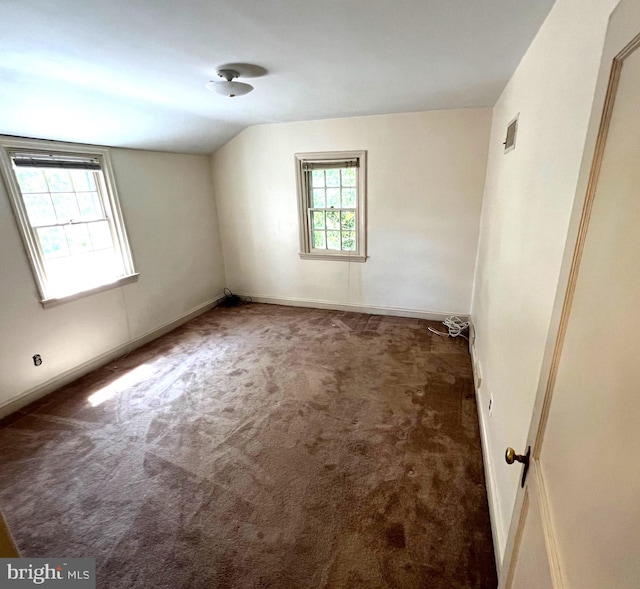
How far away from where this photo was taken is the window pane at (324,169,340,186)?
4.06 m

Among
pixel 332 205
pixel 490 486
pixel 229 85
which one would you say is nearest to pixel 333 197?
pixel 332 205

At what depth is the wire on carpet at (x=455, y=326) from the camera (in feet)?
12.2

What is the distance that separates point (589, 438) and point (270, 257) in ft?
14.3

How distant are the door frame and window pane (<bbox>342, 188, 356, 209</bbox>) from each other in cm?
348

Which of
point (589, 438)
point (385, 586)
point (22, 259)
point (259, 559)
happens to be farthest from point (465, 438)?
point (22, 259)

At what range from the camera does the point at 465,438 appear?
2230mm

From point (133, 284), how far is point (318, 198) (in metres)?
2.40

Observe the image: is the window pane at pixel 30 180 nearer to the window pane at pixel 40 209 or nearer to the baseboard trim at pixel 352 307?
the window pane at pixel 40 209

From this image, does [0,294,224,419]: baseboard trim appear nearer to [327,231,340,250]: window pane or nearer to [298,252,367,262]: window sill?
[298,252,367,262]: window sill

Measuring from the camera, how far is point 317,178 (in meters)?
4.17

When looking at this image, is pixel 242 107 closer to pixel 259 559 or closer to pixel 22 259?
pixel 22 259

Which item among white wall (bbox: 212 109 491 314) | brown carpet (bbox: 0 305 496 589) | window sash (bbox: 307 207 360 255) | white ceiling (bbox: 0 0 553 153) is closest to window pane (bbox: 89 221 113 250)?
white ceiling (bbox: 0 0 553 153)

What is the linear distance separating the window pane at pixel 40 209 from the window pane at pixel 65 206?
0.05 meters

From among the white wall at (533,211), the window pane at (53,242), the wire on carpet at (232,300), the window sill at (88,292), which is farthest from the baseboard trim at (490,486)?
the window pane at (53,242)
